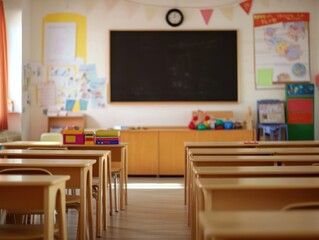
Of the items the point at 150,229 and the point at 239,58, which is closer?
the point at 150,229

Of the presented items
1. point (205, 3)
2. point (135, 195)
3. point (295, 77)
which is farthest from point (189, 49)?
point (135, 195)

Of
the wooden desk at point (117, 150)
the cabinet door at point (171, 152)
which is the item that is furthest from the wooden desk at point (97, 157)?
the cabinet door at point (171, 152)

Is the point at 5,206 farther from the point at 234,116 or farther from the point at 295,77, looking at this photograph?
the point at 295,77

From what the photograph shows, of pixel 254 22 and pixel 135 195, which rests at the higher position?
pixel 254 22

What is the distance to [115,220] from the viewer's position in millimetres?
4586

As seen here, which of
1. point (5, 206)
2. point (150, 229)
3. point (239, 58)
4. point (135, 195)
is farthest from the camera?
point (239, 58)

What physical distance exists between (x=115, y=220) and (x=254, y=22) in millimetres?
4987

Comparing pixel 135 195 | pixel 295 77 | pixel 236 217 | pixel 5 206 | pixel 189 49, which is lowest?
pixel 135 195

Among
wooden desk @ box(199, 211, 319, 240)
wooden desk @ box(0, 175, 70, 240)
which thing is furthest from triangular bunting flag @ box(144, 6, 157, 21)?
wooden desk @ box(199, 211, 319, 240)

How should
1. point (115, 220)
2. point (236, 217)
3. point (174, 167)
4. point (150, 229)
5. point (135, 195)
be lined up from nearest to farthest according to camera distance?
point (236, 217) → point (150, 229) → point (115, 220) → point (135, 195) → point (174, 167)

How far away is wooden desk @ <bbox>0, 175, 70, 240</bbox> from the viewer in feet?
8.18

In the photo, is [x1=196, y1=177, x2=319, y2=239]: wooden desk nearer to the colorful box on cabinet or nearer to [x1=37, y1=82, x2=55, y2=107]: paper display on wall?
the colorful box on cabinet

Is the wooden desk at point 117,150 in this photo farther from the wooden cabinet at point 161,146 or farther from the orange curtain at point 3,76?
the orange curtain at point 3,76

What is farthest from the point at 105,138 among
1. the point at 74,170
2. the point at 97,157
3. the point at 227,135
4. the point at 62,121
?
the point at 62,121
